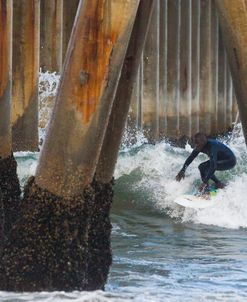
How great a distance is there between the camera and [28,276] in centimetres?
653

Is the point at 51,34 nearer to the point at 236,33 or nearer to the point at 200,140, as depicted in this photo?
the point at 200,140

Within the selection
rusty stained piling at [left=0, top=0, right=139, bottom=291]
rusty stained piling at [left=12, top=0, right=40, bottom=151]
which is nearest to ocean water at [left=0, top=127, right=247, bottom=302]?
rusty stained piling at [left=0, top=0, right=139, bottom=291]

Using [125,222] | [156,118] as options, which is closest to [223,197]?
[125,222]

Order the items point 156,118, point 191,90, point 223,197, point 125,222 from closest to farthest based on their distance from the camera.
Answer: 1. point 125,222
2. point 223,197
3. point 156,118
4. point 191,90

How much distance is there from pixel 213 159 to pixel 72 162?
7.79 metres

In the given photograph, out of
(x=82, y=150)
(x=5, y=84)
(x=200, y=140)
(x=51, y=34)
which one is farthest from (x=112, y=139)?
(x=51, y=34)

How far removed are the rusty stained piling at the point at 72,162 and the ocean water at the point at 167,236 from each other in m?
0.25

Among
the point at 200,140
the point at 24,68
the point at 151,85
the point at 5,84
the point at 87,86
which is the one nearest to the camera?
the point at 87,86

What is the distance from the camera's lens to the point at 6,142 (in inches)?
348

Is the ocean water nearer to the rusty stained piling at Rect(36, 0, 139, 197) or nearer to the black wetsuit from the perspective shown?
the black wetsuit

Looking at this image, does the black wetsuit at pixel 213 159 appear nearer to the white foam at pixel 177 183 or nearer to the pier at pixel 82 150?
the white foam at pixel 177 183

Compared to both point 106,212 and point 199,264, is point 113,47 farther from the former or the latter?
point 199,264

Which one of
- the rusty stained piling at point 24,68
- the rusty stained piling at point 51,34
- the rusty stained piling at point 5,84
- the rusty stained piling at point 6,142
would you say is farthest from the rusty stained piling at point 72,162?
the rusty stained piling at point 51,34

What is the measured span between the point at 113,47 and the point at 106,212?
1.42 meters
